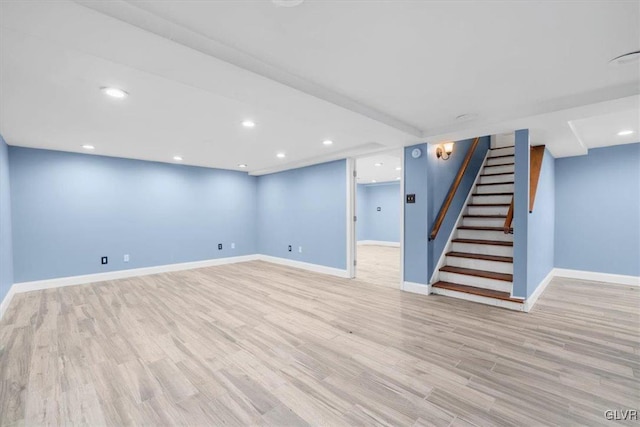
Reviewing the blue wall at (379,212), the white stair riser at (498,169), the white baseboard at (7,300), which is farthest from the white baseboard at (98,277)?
the white stair riser at (498,169)

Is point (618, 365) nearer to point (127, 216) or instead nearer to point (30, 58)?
point (30, 58)

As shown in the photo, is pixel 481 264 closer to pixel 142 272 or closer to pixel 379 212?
pixel 142 272

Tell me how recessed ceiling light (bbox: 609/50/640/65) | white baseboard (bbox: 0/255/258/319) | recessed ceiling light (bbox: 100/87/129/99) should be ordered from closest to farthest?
recessed ceiling light (bbox: 609/50/640/65) → recessed ceiling light (bbox: 100/87/129/99) → white baseboard (bbox: 0/255/258/319)

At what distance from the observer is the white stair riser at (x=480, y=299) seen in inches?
125

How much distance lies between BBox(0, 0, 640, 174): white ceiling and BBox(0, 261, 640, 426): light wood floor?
2.19 m

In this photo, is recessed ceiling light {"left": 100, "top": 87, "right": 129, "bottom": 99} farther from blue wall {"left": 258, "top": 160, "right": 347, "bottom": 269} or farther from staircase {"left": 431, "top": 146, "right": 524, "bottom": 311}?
staircase {"left": 431, "top": 146, "right": 524, "bottom": 311}

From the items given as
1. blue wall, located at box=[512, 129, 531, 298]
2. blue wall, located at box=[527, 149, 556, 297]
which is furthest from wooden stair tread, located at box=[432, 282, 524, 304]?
blue wall, located at box=[527, 149, 556, 297]

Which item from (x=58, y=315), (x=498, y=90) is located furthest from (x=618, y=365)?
(x=58, y=315)

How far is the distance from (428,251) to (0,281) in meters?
5.50

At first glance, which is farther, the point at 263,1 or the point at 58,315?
the point at 58,315

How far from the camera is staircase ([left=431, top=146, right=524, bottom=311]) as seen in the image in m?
3.46

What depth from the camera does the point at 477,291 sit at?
11.5ft

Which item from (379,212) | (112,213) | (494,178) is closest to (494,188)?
(494,178)

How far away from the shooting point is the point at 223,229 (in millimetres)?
6434
